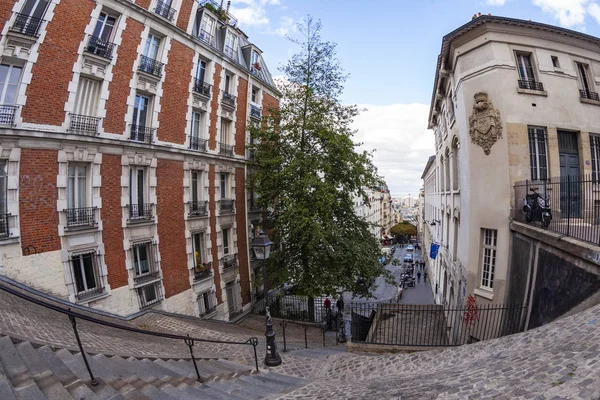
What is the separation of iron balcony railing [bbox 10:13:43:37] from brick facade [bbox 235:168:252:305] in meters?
10.1

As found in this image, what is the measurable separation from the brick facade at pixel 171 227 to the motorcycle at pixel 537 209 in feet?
44.9

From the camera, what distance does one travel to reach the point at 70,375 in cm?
429

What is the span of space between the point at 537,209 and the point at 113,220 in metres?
14.6

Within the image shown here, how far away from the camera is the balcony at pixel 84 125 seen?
9977 millimetres

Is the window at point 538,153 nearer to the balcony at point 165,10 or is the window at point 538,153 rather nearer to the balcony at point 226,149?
the balcony at point 226,149

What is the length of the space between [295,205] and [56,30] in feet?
35.5

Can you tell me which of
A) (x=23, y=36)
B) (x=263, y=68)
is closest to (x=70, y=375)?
(x=23, y=36)

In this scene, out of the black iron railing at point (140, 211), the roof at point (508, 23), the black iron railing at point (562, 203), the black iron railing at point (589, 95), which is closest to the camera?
the black iron railing at point (562, 203)

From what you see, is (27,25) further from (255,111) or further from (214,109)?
(255,111)

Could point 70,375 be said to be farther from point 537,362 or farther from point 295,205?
point 295,205

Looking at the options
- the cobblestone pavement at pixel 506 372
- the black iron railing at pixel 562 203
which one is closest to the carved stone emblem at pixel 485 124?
the black iron railing at pixel 562 203

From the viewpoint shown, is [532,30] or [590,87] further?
[590,87]

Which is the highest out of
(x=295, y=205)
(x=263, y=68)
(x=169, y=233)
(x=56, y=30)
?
(x=263, y=68)

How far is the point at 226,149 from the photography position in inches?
661
